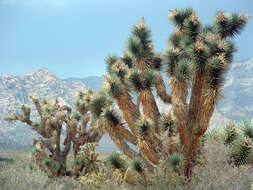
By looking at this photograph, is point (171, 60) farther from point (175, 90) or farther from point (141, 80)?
point (141, 80)

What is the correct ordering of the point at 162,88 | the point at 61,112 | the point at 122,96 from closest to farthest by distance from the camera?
1. the point at 122,96
2. the point at 162,88
3. the point at 61,112

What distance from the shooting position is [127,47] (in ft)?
31.9

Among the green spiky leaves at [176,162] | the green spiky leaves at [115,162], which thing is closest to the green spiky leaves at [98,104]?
the green spiky leaves at [115,162]

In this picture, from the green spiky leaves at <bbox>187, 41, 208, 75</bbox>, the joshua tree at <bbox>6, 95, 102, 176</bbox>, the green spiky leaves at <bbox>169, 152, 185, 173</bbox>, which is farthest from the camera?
the joshua tree at <bbox>6, 95, 102, 176</bbox>

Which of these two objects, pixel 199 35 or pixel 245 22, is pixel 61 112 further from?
pixel 245 22

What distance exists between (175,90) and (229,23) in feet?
10.5

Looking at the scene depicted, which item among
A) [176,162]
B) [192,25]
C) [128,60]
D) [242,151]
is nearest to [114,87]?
Result: [128,60]

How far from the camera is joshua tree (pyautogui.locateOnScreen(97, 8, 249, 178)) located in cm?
802

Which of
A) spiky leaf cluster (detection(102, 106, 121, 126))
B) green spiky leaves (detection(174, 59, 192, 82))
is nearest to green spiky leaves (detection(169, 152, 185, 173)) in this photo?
spiky leaf cluster (detection(102, 106, 121, 126))

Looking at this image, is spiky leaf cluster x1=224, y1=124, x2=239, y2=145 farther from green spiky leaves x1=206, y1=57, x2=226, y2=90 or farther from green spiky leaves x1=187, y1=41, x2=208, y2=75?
green spiky leaves x1=187, y1=41, x2=208, y2=75

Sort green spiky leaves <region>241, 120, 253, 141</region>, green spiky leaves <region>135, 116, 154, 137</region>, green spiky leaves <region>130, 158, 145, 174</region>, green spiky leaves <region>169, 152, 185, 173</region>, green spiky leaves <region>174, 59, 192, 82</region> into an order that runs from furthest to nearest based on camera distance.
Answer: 1. green spiky leaves <region>241, 120, 253, 141</region>
2. green spiky leaves <region>174, 59, 192, 82</region>
3. green spiky leaves <region>130, 158, 145, 174</region>
4. green spiky leaves <region>135, 116, 154, 137</region>
5. green spiky leaves <region>169, 152, 185, 173</region>

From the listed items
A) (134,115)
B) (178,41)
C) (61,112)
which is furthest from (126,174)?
(61,112)

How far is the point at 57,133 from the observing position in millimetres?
13633

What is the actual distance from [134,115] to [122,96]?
0.75 meters
